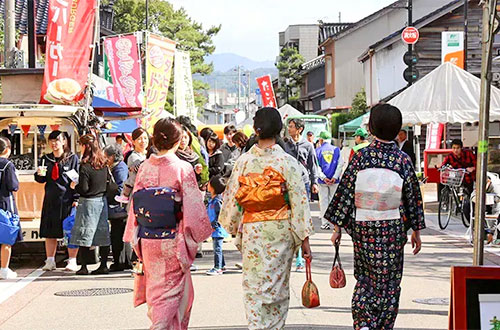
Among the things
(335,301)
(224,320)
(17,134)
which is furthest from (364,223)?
(17,134)

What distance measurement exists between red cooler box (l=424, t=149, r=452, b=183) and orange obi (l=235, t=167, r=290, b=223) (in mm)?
17154

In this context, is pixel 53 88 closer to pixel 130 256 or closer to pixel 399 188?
pixel 130 256

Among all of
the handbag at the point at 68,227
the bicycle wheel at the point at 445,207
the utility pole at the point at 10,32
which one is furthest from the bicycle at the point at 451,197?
Result: the utility pole at the point at 10,32

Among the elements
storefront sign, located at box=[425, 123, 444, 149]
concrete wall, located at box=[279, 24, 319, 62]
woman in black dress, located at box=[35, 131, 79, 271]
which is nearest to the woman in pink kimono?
woman in black dress, located at box=[35, 131, 79, 271]

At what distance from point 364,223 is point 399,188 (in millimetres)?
373

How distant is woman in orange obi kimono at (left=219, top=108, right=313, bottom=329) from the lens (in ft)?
21.8

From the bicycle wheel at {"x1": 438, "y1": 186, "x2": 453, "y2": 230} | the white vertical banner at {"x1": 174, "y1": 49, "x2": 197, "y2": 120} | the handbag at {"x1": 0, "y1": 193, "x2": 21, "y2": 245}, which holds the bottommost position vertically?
the bicycle wheel at {"x1": 438, "y1": 186, "x2": 453, "y2": 230}

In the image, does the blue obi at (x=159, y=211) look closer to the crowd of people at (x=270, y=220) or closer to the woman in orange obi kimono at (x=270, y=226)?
the crowd of people at (x=270, y=220)

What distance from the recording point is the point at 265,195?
666 centimetres

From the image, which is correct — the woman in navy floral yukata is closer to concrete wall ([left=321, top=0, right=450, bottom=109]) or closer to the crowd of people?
the crowd of people

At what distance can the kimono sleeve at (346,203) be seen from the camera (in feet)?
22.0

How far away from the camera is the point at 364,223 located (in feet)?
21.7

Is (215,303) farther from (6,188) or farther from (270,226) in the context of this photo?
(6,188)

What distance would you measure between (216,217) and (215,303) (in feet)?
7.67
